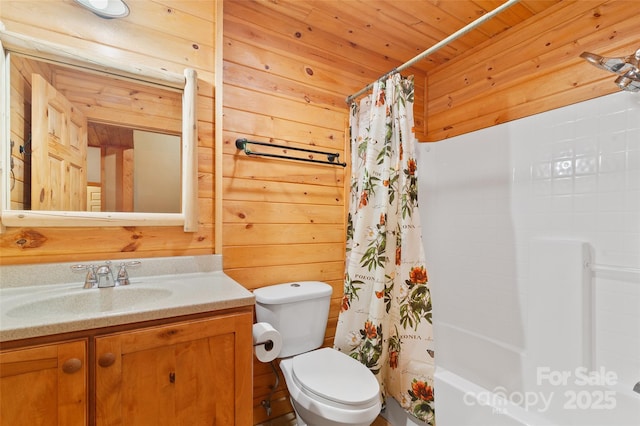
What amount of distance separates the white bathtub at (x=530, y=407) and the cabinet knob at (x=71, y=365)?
A: 156cm

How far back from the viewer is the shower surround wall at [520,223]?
127 centimetres

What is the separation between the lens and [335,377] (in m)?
1.29

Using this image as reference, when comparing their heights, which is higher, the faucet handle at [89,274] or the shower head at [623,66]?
the shower head at [623,66]

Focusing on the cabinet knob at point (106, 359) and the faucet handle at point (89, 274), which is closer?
the cabinet knob at point (106, 359)

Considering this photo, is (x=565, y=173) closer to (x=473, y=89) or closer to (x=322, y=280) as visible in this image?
(x=473, y=89)

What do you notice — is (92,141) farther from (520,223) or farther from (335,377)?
(520,223)

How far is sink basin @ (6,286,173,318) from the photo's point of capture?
878 mm

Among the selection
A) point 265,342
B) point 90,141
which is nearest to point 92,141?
point 90,141

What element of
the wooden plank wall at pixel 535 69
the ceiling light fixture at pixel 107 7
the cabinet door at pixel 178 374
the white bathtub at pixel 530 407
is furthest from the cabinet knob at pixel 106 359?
the wooden plank wall at pixel 535 69

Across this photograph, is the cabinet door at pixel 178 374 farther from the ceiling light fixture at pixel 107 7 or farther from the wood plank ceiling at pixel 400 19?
the wood plank ceiling at pixel 400 19

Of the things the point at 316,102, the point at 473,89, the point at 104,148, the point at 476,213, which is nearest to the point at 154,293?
the point at 104,148

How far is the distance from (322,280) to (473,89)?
1.69 m

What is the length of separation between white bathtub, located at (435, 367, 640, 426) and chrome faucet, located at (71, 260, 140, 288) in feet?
5.29

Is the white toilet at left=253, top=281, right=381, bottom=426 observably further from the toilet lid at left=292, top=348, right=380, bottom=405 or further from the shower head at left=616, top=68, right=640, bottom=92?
the shower head at left=616, top=68, right=640, bottom=92
